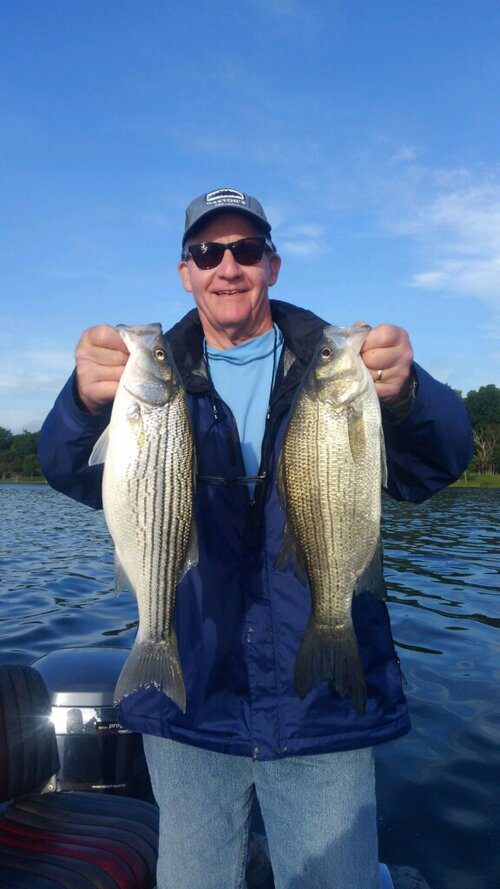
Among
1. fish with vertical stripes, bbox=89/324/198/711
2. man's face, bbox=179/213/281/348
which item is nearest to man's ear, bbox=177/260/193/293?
man's face, bbox=179/213/281/348

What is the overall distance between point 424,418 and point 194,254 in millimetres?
1491

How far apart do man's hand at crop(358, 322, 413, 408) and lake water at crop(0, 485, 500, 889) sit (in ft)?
12.8

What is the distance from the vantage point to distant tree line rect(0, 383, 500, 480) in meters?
86.2

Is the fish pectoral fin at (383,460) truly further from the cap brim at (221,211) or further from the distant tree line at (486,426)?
the distant tree line at (486,426)

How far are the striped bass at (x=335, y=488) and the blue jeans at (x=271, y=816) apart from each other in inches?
18.1

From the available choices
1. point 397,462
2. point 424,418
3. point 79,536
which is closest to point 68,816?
point 397,462

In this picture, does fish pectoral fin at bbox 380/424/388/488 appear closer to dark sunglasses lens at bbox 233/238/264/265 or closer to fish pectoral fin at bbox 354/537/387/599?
fish pectoral fin at bbox 354/537/387/599

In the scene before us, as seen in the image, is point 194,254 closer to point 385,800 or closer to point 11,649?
point 385,800

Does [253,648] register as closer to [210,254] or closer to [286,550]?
[286,550]

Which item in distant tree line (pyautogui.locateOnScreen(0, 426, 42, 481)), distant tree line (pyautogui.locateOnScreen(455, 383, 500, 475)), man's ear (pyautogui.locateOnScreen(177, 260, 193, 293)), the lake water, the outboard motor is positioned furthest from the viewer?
distant tree line (pyautogui.locateOnScreen(0, 426, 42, 481))

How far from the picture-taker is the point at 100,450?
3.15 m

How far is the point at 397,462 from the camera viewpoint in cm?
348

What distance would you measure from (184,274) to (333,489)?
161cm

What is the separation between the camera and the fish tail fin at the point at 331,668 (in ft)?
9.93
